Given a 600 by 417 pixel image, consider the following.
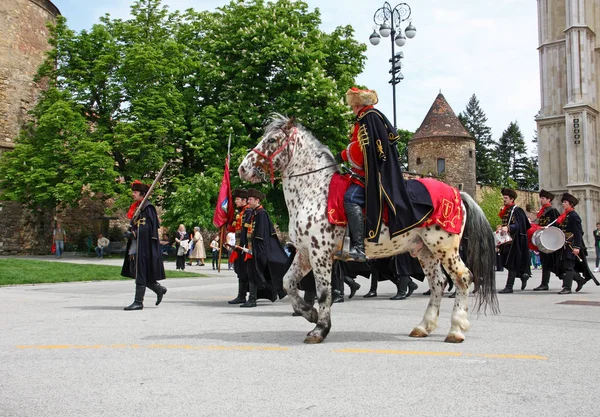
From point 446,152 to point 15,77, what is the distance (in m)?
51.6

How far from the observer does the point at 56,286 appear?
57.6ft

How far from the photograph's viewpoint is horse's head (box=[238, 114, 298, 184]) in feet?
24.8

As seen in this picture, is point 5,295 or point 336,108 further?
point 336,108

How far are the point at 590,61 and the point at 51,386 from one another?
4159cm

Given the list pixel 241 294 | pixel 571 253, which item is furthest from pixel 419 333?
pixel 571 253

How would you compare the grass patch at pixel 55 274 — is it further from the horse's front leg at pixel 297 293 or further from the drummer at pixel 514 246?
the horse's front leg at pixel 297 293

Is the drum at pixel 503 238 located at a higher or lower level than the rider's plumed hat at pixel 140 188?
lower

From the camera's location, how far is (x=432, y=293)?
7.68m

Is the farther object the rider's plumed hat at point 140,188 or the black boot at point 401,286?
the black boot at point 401,286

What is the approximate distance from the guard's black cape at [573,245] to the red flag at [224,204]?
7776 millimetres

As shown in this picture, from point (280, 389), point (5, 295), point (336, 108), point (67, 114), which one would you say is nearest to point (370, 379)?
point (280, 389)

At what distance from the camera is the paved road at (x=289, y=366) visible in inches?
171

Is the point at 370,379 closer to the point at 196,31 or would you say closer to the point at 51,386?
the point at 51,386

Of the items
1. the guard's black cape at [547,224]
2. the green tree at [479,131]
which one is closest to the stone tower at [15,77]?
the guard's black cape at [547,224]
